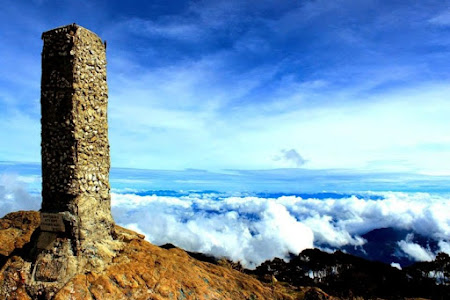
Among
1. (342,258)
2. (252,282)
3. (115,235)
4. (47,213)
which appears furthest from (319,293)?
(342,258)

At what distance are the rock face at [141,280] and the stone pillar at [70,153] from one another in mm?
630

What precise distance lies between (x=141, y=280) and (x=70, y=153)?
16.0 feet

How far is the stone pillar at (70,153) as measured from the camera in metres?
11.7

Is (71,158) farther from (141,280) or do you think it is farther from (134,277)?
(141,280)

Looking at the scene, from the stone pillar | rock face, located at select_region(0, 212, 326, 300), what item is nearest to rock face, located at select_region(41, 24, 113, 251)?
the stone pillar

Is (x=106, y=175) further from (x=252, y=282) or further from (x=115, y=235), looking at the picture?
(x=252, y=282)

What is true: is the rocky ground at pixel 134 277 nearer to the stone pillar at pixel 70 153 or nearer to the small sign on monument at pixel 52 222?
the stone pillar at pixel 70 153

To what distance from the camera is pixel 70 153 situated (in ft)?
38.5

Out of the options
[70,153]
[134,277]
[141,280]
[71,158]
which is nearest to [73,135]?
[70,153]

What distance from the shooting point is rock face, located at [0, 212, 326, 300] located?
10734 mm

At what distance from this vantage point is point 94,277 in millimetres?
11336

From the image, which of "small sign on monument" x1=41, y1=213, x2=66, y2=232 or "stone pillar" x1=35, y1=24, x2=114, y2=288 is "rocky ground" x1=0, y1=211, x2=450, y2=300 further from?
"small sign on monument" x1=41, y1=213, x2=66, y2=232

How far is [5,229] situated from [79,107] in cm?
827

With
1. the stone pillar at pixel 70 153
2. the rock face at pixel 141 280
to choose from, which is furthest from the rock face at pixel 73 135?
the rock face at pixel 141 280
